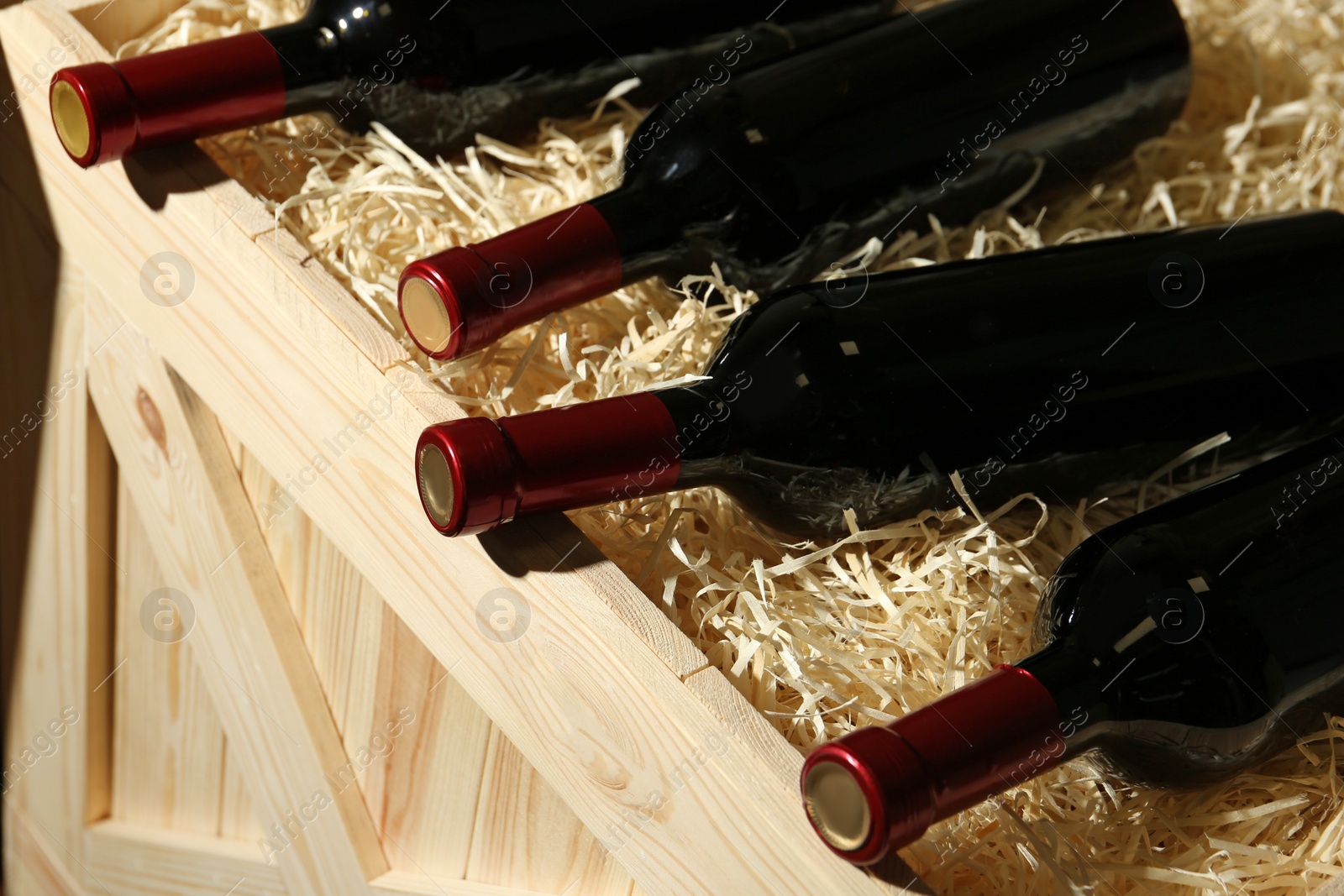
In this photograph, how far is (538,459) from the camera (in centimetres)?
49

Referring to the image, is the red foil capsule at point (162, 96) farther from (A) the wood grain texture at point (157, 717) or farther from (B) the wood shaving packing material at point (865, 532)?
(A) the wood grain texture at point (157, 717)

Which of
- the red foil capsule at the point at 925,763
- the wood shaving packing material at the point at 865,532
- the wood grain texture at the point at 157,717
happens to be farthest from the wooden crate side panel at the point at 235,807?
the red foil capsule at the point at 925,763

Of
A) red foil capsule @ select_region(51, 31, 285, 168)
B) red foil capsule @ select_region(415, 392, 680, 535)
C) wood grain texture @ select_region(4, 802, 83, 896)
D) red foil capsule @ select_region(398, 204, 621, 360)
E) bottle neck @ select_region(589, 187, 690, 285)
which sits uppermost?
red foil capsule @ select_region(51, 31, 285, 168)

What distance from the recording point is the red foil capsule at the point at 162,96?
0.68 metres

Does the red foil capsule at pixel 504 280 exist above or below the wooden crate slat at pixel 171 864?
above

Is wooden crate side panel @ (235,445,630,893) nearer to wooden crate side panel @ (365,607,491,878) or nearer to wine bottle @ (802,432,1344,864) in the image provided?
wooden crate side panel @ (365,607,491,878)

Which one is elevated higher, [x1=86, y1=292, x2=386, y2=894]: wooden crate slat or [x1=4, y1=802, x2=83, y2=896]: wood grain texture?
[x1=86, y1=292, x2=386, y2=894]: wooden crate slat

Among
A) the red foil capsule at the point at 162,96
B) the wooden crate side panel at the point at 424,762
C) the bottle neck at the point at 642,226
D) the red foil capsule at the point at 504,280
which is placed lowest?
the wooden crate side panel at the point at 424,762

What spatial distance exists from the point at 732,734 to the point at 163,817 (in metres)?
0.79

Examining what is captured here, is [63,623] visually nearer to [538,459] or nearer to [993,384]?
[538,459]

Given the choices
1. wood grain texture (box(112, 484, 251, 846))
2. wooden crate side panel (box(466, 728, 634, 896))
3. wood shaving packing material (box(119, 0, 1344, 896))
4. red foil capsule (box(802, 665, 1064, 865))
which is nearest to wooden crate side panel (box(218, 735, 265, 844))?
wood grain texture (box(112, 484, 251, 846))

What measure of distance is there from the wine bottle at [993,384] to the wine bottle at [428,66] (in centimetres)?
25

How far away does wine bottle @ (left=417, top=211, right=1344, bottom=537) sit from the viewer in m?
0.56

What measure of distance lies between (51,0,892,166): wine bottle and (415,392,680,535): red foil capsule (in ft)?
1.08
